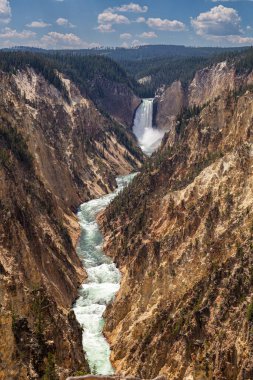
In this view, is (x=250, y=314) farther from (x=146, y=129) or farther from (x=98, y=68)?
(x=98, y=68)

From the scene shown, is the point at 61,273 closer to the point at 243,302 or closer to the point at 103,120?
the point at 243,302

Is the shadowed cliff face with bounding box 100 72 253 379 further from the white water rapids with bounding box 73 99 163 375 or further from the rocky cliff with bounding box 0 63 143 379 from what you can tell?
the rocky cliff with bounding box 0 63 143 379

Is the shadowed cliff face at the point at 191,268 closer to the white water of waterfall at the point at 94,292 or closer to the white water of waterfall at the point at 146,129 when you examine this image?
the white water of waterfall at the point at 94,292

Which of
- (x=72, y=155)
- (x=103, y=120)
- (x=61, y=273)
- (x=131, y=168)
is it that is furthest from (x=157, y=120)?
(x=61, y=273)

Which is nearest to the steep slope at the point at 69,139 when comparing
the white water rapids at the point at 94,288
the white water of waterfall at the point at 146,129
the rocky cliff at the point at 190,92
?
the white water rapids at the point at 94,288

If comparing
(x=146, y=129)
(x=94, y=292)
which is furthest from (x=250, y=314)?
(x=146, y=129)

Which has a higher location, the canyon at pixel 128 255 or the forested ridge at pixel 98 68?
the forested ridge at pixel 98 68
